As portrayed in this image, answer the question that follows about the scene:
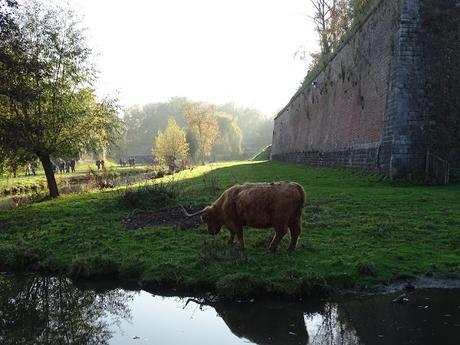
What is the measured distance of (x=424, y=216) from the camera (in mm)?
11633

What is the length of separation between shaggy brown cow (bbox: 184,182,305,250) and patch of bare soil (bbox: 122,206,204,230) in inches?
101

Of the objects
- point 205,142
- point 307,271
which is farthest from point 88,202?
point 205,142

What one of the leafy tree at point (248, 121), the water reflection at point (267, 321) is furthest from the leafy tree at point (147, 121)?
the water reflection at point (267, 321)

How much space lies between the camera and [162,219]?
13.0 metres

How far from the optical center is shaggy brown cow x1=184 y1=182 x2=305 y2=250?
28.5 feet

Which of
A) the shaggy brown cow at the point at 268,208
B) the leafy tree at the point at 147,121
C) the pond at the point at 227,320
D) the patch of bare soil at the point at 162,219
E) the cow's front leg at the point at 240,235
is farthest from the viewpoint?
the leafy tree at the point at 147,121

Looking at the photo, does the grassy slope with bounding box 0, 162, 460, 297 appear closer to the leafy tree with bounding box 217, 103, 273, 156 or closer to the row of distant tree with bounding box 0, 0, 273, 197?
the row of distant tree with bounding box 0, 0, 273, 197

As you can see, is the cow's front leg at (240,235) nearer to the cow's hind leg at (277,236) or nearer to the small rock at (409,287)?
the cow's hind leg at (277,236)

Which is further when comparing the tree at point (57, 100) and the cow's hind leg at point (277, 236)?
the tree at point (57, 100)

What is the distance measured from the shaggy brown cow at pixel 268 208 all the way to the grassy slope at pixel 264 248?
499 mm

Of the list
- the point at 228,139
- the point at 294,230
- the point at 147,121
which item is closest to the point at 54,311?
the point at 294,230

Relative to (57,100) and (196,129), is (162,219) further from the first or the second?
(196,129)

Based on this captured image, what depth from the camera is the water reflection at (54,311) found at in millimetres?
6570

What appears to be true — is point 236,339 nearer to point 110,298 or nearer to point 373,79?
point 110,298
